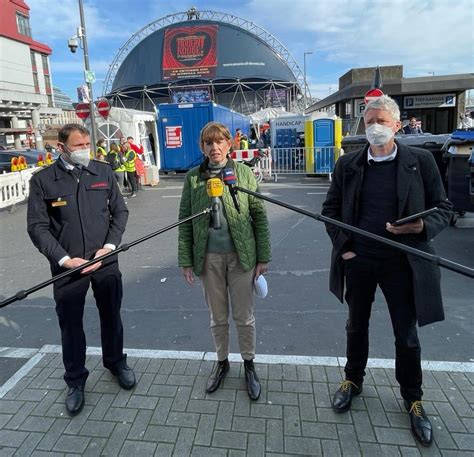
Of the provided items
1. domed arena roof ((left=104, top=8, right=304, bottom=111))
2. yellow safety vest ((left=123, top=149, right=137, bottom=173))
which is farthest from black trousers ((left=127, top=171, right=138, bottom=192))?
domed arena roof ((left=104, top=8, right=304, bottom=111))

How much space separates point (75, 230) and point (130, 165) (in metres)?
10.9

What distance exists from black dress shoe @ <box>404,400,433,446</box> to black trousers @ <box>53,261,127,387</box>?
88.7 inches

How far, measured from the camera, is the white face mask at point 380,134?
2.46 meters

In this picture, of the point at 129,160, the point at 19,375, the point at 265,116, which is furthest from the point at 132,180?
the point at 265,116

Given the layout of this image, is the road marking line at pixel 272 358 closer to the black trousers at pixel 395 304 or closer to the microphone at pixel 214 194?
the black trousers at pixel 395 304

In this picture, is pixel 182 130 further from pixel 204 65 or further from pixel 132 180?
pixel 204 65

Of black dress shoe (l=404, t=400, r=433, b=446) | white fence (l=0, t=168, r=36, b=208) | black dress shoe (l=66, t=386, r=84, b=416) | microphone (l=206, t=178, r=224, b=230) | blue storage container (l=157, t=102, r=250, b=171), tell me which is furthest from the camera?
blue storage container (l=157, t=102, r=250, b=171)

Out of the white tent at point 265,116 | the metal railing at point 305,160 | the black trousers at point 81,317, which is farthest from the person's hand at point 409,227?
the white tent at point 265,116

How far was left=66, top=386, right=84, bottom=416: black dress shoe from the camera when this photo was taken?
2.93 metres

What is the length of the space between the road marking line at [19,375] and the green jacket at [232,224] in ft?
5.90

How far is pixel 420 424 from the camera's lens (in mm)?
2592

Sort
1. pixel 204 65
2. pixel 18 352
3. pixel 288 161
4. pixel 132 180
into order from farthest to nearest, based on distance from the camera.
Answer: pixel 204 65, pixel 288 161, pixel 132 180, pixel 18 352

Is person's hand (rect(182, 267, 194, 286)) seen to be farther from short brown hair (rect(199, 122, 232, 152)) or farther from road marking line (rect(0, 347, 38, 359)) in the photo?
road marking line (rect(0, 347, 38, 359))

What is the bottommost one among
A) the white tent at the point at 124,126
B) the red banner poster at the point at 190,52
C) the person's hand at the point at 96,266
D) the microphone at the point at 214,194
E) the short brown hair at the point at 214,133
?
the person's hand at the point at 96,266
